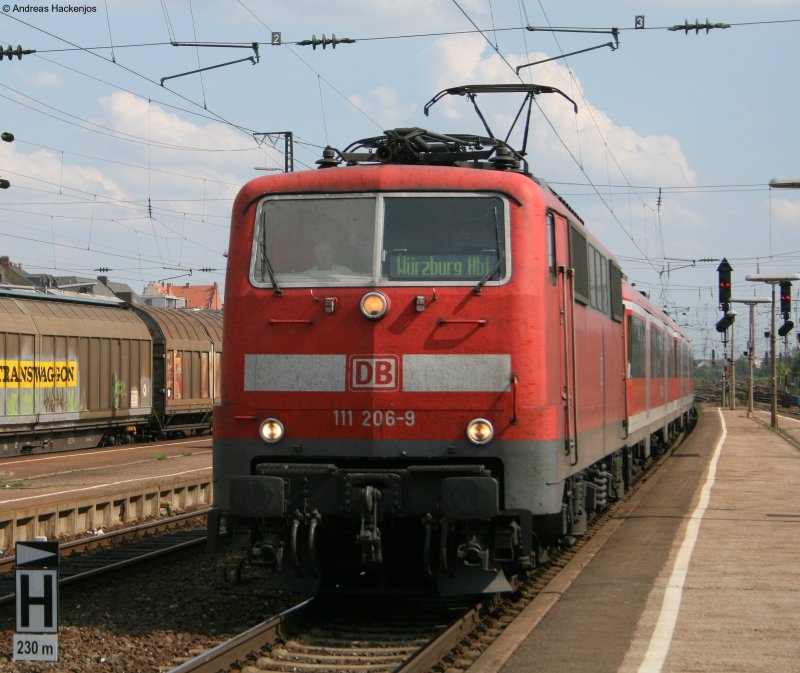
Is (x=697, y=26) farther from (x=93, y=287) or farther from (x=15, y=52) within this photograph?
(x=93, y=287)

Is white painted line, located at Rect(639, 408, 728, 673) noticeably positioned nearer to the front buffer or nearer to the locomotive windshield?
the front buffer

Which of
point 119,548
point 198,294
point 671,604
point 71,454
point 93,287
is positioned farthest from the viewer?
point 198,294

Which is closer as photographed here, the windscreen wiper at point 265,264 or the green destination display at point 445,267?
the green destination display at point 445,267

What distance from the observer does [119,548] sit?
1403cm

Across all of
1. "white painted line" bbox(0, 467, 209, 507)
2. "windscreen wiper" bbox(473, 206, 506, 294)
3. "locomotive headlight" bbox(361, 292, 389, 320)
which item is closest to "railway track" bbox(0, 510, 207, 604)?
"white painted line" bbox(0, 467, 209, 507)

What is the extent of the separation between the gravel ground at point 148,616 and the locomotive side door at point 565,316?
273 centimetres

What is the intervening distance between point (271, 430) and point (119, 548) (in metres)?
6.06

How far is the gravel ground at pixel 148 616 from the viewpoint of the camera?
8172 mm

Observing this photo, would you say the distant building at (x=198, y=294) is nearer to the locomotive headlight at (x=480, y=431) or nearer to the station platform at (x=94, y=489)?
the station platform at (x=94, y=489)

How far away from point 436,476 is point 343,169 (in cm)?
243

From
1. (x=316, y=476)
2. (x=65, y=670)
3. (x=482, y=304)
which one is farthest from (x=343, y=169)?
(x=65, y=670)

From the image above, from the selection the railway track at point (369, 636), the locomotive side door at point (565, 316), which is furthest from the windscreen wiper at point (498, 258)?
the railway track at point (369, 636)

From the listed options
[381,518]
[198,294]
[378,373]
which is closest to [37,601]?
[381,518]

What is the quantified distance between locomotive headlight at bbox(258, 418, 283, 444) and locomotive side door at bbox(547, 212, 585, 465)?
2.16 metres
